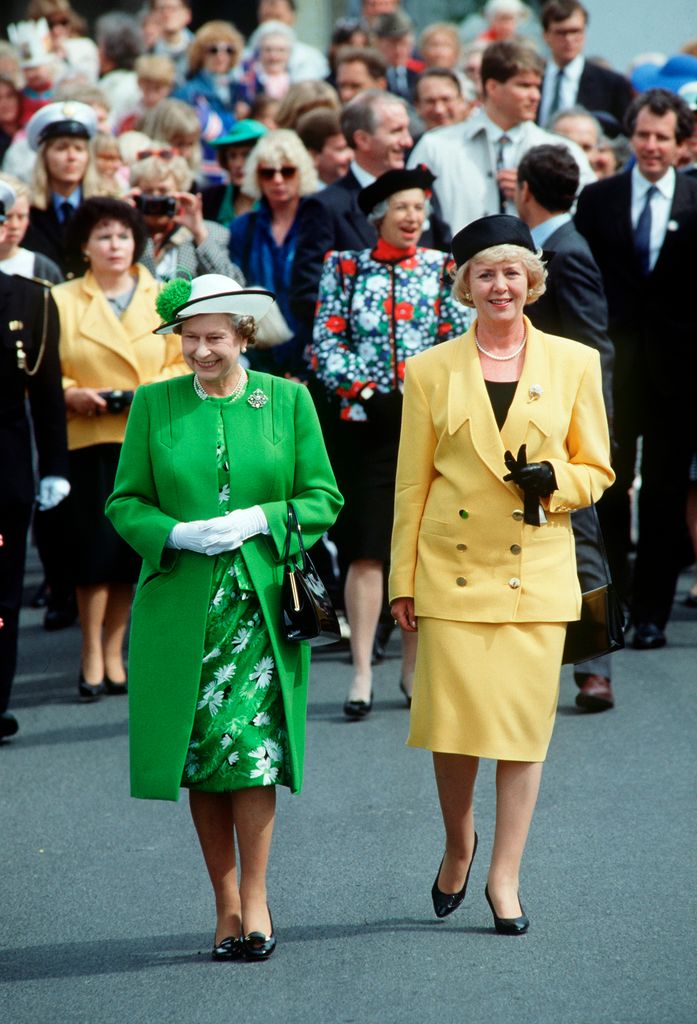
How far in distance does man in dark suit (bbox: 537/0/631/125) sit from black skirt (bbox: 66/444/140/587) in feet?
17.1

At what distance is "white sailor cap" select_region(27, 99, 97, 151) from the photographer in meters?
9.36

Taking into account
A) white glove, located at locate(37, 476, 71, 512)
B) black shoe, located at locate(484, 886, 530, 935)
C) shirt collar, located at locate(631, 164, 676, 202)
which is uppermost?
shirt collar, located at locate(631, 164, 676, 202)

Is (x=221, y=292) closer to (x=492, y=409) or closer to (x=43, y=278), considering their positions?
(x=492, y=409)

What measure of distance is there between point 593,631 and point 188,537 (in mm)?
1228

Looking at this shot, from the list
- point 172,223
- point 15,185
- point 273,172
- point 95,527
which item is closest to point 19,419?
point 95,527

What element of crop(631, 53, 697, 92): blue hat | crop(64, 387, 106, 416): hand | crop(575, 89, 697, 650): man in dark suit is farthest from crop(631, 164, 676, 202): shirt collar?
crop(64, 387, 106, 416): hand

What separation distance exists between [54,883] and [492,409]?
2.06 meters

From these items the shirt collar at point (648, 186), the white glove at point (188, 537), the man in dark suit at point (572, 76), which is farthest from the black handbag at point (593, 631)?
the man in dark suit at point (572, 76)

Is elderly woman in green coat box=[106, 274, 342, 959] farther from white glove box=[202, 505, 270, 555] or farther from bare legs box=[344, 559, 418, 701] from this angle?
bare legs box=[344, 559, 418, 701]

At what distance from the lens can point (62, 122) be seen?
9.36 metres

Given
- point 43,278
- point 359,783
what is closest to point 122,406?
point 43,278

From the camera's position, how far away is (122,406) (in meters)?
8.18

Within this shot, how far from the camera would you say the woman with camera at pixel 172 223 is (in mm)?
8953

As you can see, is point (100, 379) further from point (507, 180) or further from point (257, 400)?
point (257, 400)
